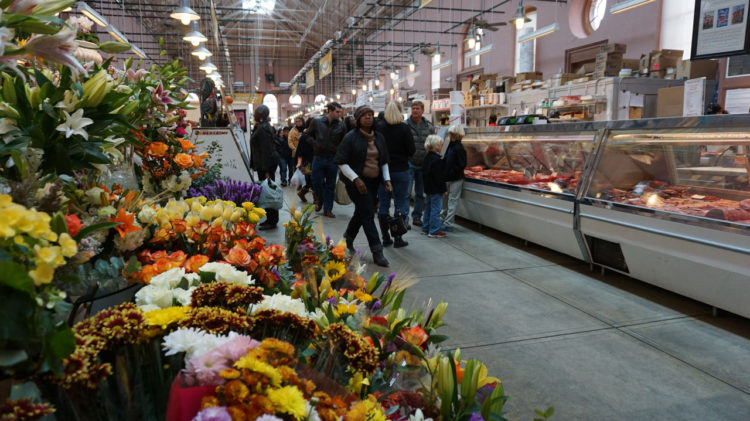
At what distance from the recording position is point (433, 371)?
113 centimetres

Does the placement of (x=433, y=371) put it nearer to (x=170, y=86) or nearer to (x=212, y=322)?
(x=212, y=322)

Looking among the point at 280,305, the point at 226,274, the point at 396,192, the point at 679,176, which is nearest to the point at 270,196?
the point at 396,192

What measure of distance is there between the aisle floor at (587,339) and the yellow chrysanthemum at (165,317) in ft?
4.81

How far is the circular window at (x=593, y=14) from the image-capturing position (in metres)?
13.8

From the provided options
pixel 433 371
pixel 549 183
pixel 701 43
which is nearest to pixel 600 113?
pixel 701 43

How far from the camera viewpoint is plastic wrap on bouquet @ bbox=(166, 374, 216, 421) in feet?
2.37

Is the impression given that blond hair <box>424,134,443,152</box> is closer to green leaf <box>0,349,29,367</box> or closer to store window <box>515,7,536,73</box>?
green leaf <box>0,349,29,367</box>

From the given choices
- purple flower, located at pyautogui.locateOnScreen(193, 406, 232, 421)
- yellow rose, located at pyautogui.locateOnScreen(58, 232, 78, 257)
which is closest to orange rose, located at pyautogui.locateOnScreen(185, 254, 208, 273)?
yellow rose, located at pyautogui.locateOnScreen(58, 232, 78, 257)

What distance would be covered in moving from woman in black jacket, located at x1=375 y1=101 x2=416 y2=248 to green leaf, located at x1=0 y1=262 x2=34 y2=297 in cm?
517

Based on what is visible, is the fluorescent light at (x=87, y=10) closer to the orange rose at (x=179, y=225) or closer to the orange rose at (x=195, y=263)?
the orange rose at (x=179, y=225)

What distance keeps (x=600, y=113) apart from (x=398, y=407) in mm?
10398

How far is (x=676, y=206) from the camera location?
4016 mm

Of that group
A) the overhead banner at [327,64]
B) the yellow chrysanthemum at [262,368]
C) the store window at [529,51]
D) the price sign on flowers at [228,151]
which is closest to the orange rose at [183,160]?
the yellow chrysanthemum at [262,368]

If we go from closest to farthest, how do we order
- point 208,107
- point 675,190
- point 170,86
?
point 170,86 → point 675,190 → point 208,107
